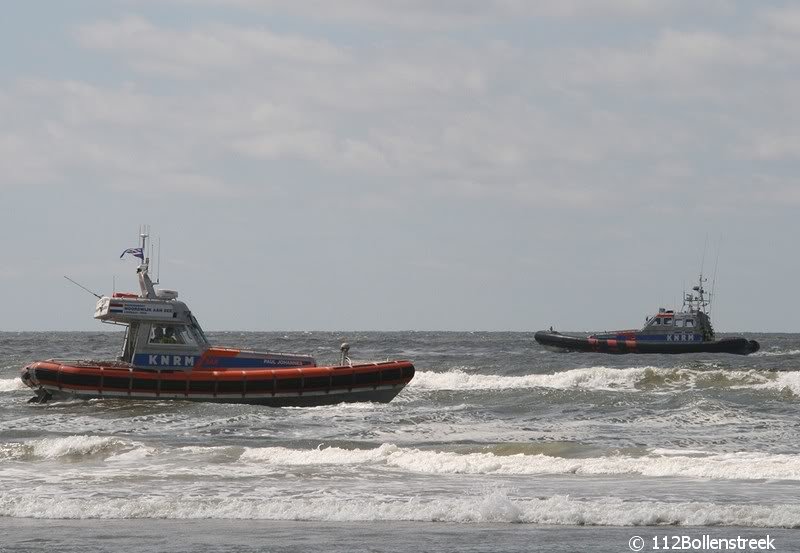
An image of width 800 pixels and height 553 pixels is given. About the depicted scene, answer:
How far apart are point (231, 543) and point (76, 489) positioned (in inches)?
191

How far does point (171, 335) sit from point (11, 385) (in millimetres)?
13325

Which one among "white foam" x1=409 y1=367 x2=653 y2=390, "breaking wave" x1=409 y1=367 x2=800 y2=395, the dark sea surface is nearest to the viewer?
the dark sea surface

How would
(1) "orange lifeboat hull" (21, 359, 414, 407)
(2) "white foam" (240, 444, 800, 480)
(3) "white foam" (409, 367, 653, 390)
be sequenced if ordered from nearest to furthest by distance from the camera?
(2) "white foam" (240, 444, 800, 480), (1) "orange lifeboat hull" (21, 359, 414, 407), (3) "white foam" (409, 367, 653, 390)

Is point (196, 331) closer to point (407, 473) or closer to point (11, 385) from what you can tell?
point (407, 473)

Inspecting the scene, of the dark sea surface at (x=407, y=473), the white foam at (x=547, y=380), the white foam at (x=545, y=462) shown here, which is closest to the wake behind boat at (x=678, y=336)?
the white foam at (x=547, y=380)

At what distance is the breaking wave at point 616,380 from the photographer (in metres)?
38.1

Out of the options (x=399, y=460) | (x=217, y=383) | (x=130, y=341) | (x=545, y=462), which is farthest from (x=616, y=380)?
(x=399, y=460)

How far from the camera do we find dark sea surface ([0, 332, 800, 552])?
1220 cm

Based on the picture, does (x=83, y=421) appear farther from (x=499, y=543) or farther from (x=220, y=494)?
(x=499, y=543)

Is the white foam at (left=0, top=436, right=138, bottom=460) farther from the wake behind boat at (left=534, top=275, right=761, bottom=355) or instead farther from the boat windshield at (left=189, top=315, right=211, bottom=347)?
the wake behind boat at (left=534, top=275, right=761, bottom=355)

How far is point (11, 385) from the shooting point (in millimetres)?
37812

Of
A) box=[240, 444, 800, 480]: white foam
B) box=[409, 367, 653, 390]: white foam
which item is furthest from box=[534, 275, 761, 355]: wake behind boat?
box=[240, 444, 800, 480]: white foam

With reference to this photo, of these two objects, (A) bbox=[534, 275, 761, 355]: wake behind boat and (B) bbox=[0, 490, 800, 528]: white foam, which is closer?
(B) bbox=[0, 490, 800, 528]: white foam

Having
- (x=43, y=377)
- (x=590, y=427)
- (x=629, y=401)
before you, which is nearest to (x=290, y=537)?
(x=590, y=427)
